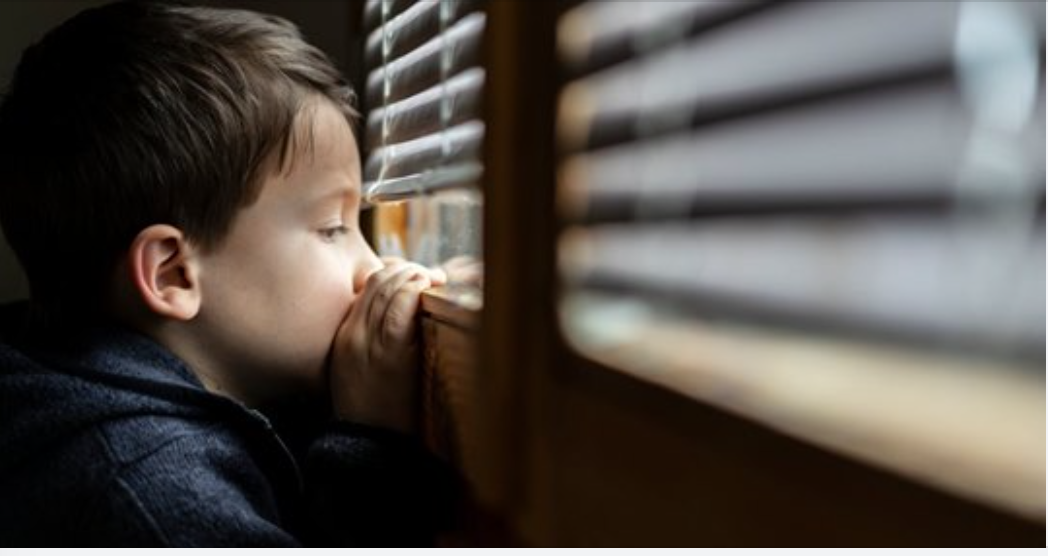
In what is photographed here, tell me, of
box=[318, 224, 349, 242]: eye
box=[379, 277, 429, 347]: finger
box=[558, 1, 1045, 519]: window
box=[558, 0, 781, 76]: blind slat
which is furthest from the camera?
box=[318, 224, 349, 242]: eye

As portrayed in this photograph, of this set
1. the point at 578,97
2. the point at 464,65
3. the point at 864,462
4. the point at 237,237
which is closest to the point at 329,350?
the point at 237,237

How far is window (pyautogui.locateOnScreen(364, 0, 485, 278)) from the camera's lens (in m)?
0.88

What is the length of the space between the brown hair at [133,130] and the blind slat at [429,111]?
0.07m

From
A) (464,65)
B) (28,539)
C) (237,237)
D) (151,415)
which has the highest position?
(464,65)

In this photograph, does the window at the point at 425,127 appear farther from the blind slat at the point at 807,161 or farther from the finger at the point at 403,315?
the blind slat at the point at 807,161

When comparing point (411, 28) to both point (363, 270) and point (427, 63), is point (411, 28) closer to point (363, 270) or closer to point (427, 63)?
point (427, 63)

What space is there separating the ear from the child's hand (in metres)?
0.18

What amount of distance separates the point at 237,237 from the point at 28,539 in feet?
1.17

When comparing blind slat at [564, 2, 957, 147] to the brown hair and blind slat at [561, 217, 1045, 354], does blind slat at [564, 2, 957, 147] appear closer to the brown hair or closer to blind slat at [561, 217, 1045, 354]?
blind slat at [561, 217, 1045, 354]

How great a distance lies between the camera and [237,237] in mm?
1137

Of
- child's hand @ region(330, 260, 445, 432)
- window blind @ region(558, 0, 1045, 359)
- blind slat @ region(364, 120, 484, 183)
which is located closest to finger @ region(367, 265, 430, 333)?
child's hand @ region(330, 260, 445, 432)

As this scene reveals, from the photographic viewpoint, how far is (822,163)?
1.39 feet

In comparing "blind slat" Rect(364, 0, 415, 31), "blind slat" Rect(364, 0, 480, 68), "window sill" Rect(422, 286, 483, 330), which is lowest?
"window sill" Rect(422, 286, 483, 330)

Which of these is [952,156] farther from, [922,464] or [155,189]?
[155,189]
